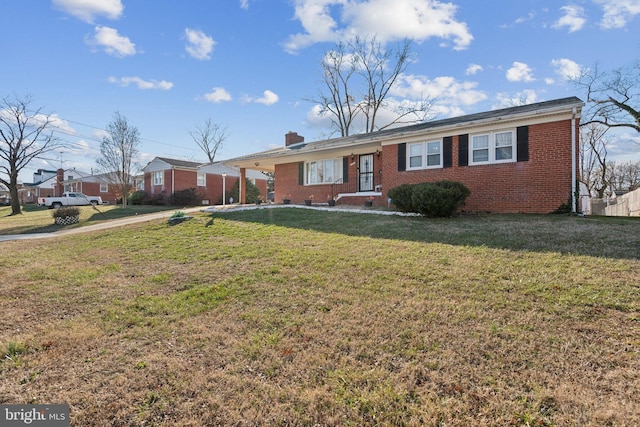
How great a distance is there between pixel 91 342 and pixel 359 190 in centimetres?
1401

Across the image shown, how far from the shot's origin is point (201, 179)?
3250cm

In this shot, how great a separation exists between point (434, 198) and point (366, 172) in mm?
6832

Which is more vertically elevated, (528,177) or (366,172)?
(366,172)

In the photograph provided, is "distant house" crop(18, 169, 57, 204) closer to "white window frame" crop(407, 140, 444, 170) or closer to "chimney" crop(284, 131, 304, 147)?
"chimney" crop(284, 131, 304, 147)

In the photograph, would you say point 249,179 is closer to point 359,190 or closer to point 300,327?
point 359,190

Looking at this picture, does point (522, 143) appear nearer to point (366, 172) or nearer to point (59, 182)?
point (366, 172)

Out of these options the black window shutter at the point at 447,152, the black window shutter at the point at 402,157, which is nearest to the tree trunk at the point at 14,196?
the black window shutter at the point at 402,157

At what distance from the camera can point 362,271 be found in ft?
17.2

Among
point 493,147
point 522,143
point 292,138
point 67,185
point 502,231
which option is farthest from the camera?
point 67,185

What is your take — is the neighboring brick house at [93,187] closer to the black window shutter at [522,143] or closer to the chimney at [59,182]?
the chimney at [59,182]

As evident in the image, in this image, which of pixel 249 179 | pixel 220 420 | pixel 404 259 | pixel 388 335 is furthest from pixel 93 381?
pixel 249 179

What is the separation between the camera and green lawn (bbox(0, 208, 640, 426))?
2385mm

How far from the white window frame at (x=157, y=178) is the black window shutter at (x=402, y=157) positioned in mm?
26159

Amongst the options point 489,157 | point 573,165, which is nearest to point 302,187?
point 489,157
